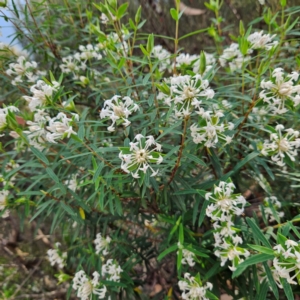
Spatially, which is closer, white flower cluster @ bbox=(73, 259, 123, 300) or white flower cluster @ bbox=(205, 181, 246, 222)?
white flower cluster @ bbox=(205, 181, 246, 222)

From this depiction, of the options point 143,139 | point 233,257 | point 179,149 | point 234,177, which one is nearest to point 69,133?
point 143,139

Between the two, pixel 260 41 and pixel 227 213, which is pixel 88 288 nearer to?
pixel 227 213

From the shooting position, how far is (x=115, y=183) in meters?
0.83

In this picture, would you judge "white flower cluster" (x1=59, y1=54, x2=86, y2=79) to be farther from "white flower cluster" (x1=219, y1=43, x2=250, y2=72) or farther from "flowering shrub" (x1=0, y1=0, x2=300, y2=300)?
"white flower cluster" (x1=219, y1=43, x2=250, y2=72)

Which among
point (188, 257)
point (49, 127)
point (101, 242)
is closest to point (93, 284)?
point (101, 242)

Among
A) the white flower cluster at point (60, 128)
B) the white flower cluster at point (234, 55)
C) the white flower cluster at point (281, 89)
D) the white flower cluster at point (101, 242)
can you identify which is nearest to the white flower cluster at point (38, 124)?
the white flower cluster at point (60, 128)

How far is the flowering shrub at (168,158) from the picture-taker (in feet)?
2.37

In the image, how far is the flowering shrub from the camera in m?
0.72

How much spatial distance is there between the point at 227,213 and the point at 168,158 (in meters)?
0.19

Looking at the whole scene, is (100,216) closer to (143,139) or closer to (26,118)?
(26,118)

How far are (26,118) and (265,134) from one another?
79 centimetres

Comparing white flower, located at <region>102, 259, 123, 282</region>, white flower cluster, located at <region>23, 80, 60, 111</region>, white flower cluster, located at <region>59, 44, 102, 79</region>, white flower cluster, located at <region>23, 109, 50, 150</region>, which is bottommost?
white flower, located at <region>102, 259, 123, 282</region>

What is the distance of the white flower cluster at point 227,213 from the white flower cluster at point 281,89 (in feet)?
0.67

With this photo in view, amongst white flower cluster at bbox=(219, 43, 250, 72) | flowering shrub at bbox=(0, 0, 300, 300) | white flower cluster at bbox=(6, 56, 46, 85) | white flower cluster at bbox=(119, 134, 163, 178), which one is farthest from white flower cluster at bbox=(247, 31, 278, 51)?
white flower cluster at bbox=(6, 56, 46, 85)
